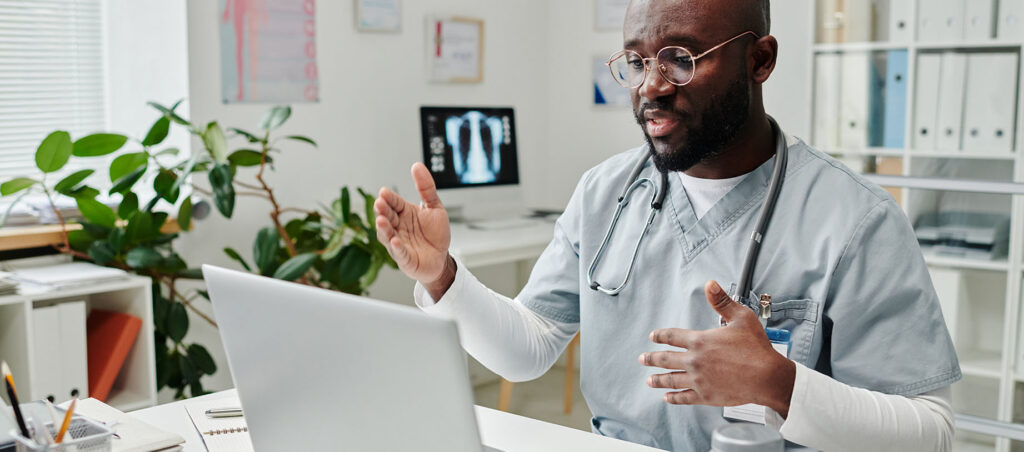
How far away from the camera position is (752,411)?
3.94ft

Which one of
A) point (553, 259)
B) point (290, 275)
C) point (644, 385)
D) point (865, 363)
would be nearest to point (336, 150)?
point (290, 275)

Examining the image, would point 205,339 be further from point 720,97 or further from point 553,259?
point 720,97

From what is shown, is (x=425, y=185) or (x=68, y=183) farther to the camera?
(x=68, y=183)

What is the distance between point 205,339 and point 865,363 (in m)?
2.16

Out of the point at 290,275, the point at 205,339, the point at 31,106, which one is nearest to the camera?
the point at 290,275

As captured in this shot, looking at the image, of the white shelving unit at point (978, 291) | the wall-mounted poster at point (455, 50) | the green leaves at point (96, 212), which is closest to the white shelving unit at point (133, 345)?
the green leaves at point (96, 212)

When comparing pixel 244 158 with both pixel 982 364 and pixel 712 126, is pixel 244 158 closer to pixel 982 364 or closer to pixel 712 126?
pixel 712 126

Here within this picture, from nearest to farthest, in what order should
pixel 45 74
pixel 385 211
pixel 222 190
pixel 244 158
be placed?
pixel 385 211
pixel 222 190
pixel 244 158
pixel 45 74

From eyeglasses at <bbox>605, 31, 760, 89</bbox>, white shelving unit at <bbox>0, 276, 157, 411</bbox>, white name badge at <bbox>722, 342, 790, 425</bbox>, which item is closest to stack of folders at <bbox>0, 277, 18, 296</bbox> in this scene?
white shelving unit at <bbox>0, 276, 157, 411</bbox>

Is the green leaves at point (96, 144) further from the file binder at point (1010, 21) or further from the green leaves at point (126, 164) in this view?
the file binder at point (1010, 21)

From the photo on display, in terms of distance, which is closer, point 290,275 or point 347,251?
point 290,275

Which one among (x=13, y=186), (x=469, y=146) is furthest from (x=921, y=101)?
(x=13, y=186)

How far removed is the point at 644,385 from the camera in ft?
4.38

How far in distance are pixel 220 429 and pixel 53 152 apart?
135 cm
